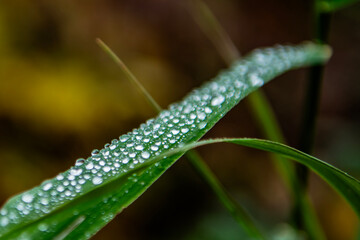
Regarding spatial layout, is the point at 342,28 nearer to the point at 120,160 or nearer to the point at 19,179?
the point at 19,179

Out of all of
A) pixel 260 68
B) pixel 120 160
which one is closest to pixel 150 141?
pixel 120 160

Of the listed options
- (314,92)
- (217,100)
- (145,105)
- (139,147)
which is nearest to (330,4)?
(314,92)

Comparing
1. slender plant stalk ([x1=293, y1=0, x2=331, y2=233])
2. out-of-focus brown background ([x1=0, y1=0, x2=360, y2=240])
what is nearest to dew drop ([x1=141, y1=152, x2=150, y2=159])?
slender plant stalk ([x1=293, y1=0, x2=331, y2=233])

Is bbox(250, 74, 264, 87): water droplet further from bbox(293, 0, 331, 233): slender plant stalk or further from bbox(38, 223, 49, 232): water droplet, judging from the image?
bbox(38, 223, 49, 232): water droplet

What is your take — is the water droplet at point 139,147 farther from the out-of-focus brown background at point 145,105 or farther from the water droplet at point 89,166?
the out-of-focus brown background at point 145,105

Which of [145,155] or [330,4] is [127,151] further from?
[330,4]

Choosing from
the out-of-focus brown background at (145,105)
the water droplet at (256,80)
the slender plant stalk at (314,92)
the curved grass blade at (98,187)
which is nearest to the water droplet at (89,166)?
the curved grass blade at (98,187)
